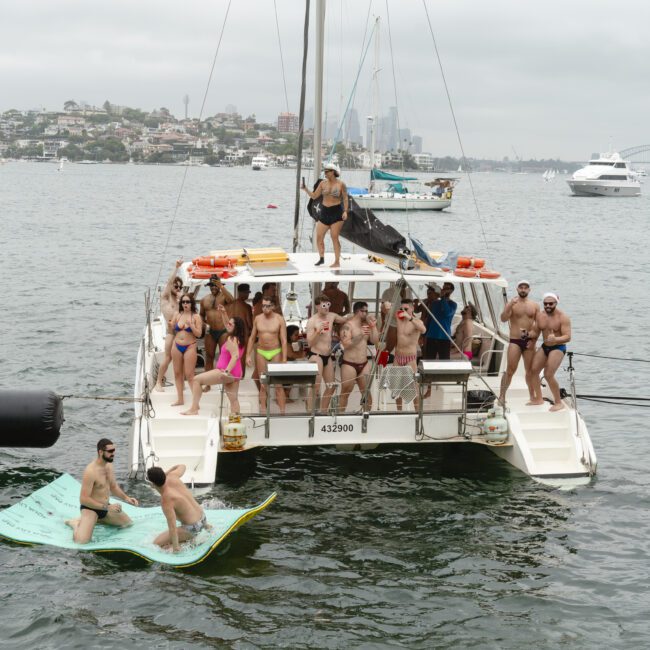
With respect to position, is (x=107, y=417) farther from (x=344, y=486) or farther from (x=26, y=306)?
(x=26, y=306)

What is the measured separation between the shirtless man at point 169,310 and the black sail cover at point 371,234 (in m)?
2.86

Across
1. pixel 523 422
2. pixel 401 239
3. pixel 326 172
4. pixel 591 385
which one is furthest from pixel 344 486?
pixel 591 385

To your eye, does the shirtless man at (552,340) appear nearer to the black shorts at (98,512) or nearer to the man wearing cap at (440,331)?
the man wearing cap at (440,331)

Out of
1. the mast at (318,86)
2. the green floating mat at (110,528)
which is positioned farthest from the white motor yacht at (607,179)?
the green floating mat at (110,528)

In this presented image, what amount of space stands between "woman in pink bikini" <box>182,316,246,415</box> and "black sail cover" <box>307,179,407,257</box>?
2196 millimetres

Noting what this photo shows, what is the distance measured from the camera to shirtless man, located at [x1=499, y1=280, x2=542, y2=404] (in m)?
14.4

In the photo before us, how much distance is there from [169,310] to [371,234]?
11.9ft

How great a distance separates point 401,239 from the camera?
14.8m

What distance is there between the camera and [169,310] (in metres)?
16.3

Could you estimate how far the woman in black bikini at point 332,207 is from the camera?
49.0 feet

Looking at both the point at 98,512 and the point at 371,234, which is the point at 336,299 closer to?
the point at 371,234

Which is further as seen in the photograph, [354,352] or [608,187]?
[608,187]

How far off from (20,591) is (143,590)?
136 centimetres

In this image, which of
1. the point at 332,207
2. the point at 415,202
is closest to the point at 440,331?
the point at 332,207
